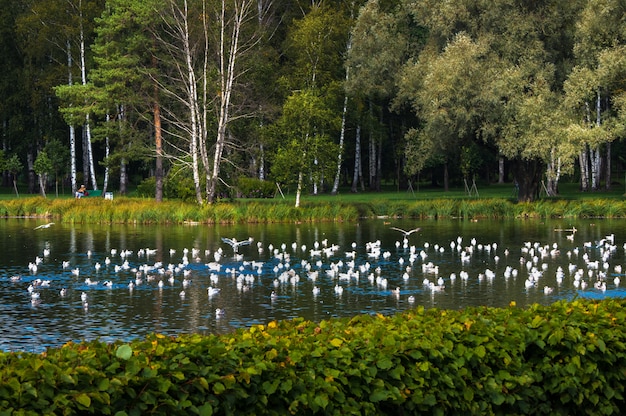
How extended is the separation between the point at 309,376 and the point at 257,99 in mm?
68273

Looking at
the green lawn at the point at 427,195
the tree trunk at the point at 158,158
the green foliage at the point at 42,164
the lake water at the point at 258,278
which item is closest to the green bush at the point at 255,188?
the green lawn at the point at 427,195

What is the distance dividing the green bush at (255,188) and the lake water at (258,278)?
90.4ft

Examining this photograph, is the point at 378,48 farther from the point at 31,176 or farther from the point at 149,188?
the point at 31,176

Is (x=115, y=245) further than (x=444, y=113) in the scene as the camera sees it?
No

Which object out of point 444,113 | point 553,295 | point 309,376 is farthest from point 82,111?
point 309,376

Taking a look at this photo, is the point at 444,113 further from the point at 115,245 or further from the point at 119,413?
the point at 119,413

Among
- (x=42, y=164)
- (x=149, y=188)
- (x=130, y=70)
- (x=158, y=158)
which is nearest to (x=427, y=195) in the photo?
(x=149, y=188)

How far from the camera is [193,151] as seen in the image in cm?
6019

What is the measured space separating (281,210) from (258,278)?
26790mm

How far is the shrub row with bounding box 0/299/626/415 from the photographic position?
29.5 feet

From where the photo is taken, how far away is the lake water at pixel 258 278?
886 inches

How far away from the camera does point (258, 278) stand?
29984 millimetres

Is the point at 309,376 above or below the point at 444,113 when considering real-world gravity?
below

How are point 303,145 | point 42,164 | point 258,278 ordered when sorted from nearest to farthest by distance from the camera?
point 258,278 → point 303,145 → point 42,164
